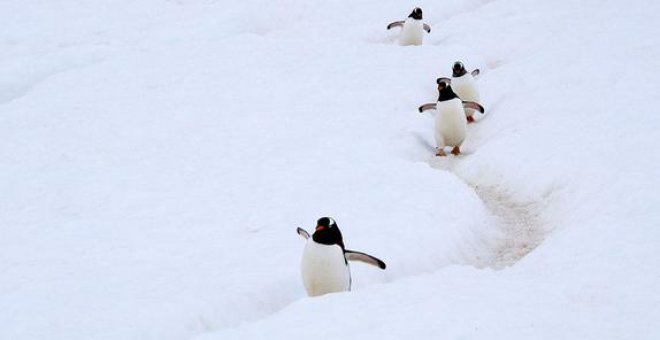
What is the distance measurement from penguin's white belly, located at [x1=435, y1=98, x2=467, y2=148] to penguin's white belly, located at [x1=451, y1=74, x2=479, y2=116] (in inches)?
57.4

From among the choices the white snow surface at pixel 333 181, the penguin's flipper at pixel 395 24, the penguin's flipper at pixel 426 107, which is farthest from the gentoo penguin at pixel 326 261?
the penguin's flipper at pixel 395 24

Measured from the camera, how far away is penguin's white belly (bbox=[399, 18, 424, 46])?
1778cm

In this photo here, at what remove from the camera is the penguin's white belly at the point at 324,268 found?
7242mm

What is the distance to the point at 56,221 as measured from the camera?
966 cm

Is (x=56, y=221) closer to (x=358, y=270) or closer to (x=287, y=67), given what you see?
(x=358, y=270)

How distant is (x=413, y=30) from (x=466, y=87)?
4861 millimetres

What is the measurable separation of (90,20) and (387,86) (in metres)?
10.3

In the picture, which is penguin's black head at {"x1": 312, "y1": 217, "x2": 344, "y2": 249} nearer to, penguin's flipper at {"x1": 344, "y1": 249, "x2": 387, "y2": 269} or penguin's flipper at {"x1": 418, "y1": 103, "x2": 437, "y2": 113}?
penguin's flipper at {"x1": 344, "y1": 249, "x2": 387, "y2": 269}

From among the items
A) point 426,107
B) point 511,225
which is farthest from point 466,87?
point 511,225

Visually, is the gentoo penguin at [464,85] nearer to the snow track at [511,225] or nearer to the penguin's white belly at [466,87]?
the penguin's white belly at [466,87]

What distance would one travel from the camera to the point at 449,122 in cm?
1175

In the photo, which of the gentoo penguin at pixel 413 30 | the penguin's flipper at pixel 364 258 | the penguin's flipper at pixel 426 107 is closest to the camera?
the penguin's flipper at pixel 364 258

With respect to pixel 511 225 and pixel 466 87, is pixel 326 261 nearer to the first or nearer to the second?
pixel 511 225

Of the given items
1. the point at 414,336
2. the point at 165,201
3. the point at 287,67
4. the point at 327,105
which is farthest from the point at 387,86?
the point at 414,336
